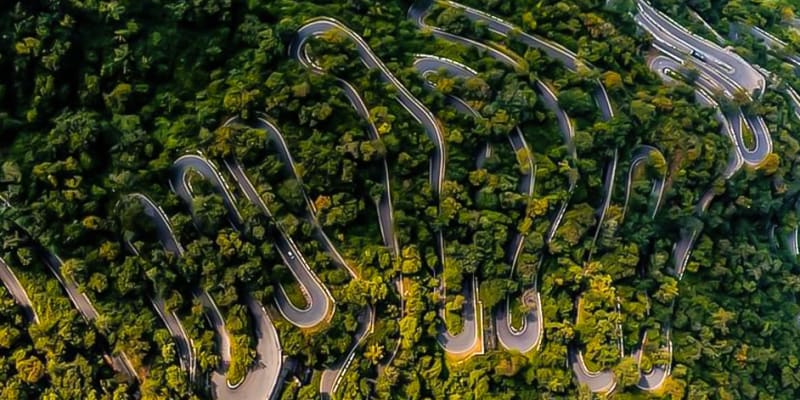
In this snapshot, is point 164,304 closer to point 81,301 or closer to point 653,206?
point 81,301

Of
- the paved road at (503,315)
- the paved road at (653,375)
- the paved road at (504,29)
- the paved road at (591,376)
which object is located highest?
the paved road at (504,29)

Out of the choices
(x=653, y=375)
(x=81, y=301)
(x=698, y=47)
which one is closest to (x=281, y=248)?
(x=81, y=301)

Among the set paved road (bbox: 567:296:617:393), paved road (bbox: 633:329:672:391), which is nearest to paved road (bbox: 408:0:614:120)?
paved road (bbox: 567:296:617:393)

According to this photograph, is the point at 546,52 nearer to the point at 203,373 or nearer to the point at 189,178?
the point at 189,178

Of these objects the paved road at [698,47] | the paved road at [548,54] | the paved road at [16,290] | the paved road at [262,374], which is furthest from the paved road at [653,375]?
the paved road at [16,290]

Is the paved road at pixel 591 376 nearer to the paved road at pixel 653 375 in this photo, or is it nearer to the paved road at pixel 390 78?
the paved road at pixel 653 375

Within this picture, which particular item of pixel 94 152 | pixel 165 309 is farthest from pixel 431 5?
pixel 165 309
